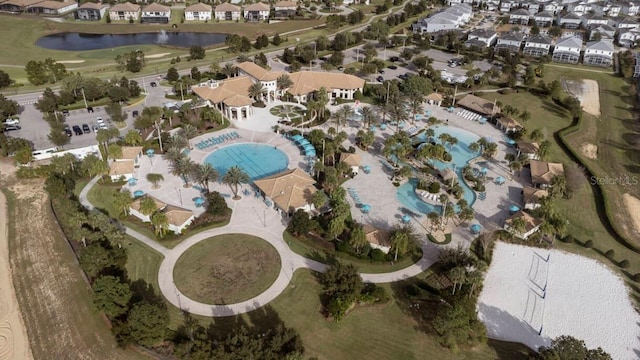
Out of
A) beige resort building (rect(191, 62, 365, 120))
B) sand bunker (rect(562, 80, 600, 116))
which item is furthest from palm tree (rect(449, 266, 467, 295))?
sand bunker (rect(562, 80, 600, 116))

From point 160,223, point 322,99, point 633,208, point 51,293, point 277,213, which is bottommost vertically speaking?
point 51,293

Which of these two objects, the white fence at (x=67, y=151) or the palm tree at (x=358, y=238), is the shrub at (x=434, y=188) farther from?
the white fence at (x=67, y=151)

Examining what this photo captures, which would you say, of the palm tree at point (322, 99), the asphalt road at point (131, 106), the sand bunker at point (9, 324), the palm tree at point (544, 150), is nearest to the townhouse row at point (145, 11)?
the asphalt road at point (131, 106)

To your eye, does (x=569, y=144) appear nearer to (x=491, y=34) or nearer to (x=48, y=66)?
(x=491, y=34)

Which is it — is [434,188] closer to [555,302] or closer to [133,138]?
[555,302]

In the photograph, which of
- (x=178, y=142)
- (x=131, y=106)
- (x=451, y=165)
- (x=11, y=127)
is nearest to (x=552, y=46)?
(x=451, y=165)
